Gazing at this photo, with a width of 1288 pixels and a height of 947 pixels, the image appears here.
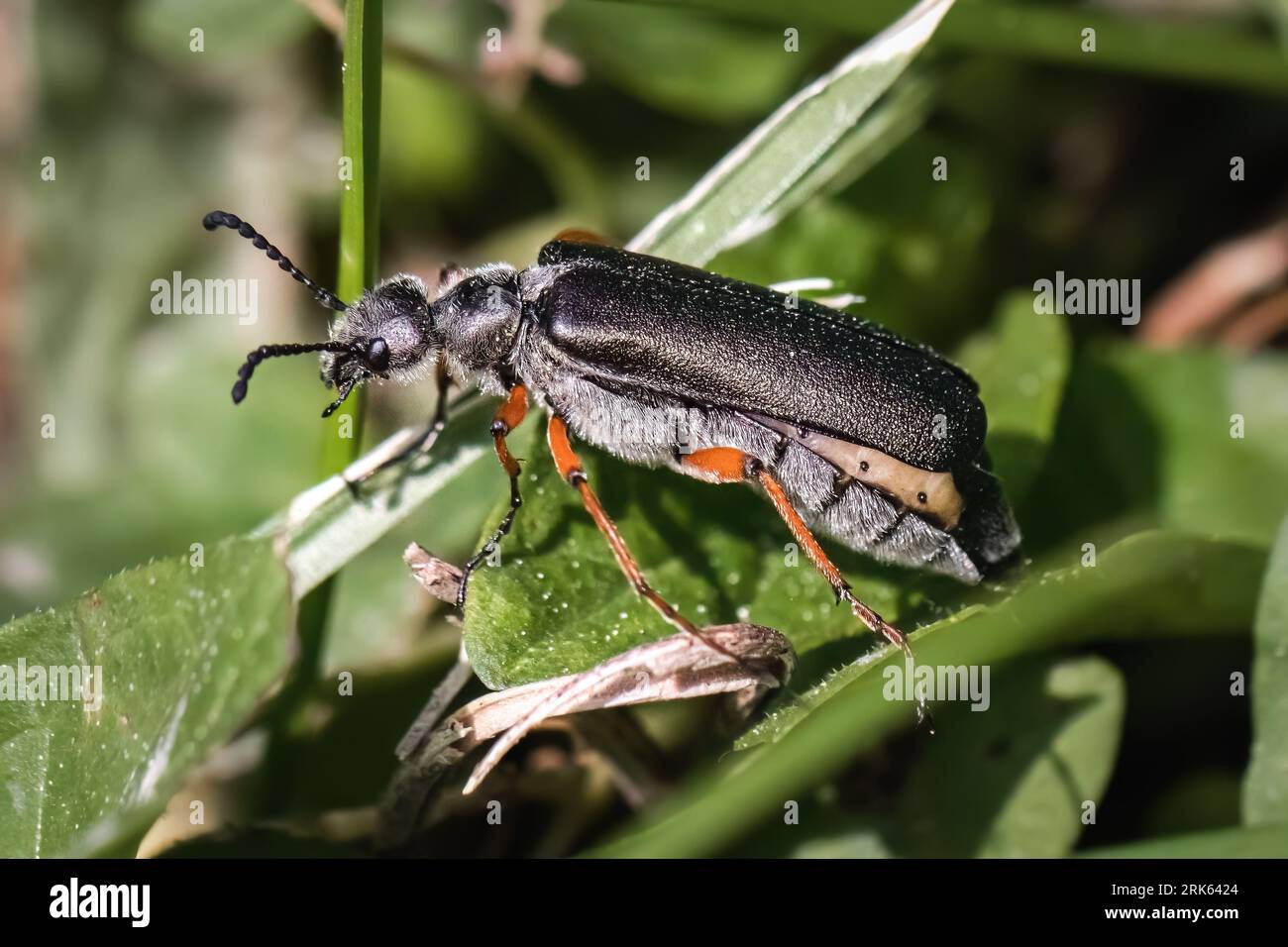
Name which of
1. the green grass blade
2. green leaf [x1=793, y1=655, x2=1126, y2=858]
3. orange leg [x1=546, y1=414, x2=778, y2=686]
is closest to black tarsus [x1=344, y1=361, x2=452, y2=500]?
orange leg [x1=546, y1=414, x2=778, y2=686]

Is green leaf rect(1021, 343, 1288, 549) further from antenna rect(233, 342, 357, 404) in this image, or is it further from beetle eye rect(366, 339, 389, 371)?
antenna rect(233, 342, 357, 404)

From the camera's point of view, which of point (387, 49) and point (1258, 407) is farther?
point (387, 49)

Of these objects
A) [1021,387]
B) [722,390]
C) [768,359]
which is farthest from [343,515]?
[1021,387]

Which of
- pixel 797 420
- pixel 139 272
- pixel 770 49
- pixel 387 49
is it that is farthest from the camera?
pixel 139 272

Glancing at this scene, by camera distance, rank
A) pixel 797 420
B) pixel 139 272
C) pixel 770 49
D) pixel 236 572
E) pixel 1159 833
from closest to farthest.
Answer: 1. pixel 236 572
2. pixel 797 420
3. pixel 1159 833
4. pixel 770 49
5. pixel 139 272

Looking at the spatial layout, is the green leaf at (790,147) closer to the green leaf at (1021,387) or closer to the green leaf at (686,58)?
the green leaf at (1021,387)

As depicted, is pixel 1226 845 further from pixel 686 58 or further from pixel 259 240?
pixel 686 58

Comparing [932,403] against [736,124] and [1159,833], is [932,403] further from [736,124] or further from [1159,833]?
[736,124]

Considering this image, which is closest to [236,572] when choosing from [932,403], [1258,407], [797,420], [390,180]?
[797,420]
